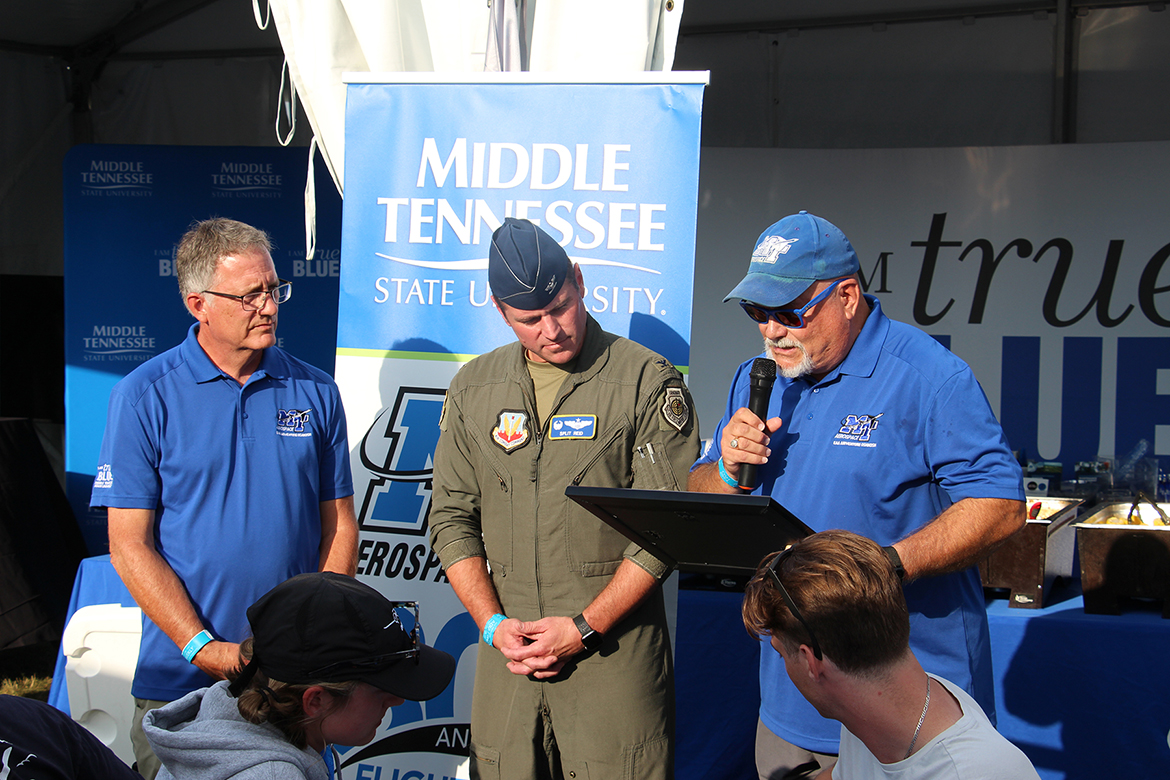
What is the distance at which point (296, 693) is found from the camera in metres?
1.31

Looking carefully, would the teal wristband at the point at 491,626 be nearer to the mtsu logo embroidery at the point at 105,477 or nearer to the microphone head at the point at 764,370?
the microphone head at the point at 764,370

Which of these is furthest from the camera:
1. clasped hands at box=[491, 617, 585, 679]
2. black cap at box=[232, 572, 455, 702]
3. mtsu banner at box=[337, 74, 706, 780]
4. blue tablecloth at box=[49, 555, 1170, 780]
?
blue tablecloth at box=[49, 555, 1170, 780]

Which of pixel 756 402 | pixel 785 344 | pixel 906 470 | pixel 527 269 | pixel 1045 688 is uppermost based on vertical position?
pixel 527 269

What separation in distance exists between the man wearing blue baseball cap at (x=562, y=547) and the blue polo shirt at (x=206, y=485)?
43cm

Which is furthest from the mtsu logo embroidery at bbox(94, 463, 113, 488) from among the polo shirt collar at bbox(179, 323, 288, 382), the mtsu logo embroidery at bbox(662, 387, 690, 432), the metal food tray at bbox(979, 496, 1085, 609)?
the metal food tray at bbox(979, 496, 1085, 609)

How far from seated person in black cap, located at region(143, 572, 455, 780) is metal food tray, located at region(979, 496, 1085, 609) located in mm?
2249

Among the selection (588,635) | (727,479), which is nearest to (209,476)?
(588,635)

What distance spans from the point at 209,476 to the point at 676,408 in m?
1.15

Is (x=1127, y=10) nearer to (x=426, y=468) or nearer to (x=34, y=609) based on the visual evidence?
(x=426, y=468)

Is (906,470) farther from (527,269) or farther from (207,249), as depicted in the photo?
(207,249)

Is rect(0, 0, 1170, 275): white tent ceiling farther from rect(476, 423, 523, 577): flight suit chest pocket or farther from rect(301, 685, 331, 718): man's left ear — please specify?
rect(301, 685, 331, 718): man's left ear

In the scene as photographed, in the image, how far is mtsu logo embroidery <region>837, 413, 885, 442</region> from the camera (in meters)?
1.82

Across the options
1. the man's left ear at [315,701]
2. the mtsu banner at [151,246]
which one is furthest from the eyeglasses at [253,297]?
the mtsu banner at [151,246]

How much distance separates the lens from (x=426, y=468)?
264 cm
